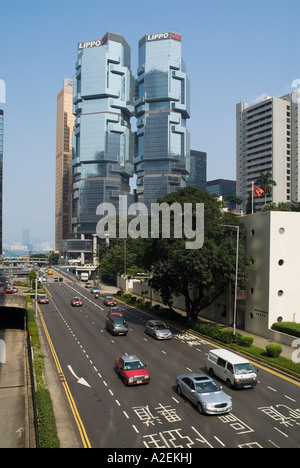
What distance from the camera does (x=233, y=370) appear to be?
2580 centimetres

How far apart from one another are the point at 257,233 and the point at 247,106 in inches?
6523

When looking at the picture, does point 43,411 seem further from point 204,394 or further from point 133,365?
point 204,394

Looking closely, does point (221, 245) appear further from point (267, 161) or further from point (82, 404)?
point (267, 161)

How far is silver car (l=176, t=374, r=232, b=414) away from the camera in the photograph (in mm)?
21172

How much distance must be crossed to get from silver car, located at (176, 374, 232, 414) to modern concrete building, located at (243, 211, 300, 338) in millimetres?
19722

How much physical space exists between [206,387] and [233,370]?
13.3ft

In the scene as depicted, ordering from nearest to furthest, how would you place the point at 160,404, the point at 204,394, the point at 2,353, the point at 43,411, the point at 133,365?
the point at 43,411
the point at 204,394
the point at 160,404
the point at 133,365
the point at 2,353

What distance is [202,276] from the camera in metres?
38.6

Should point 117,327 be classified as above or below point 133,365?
below

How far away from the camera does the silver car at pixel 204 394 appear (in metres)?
21.2

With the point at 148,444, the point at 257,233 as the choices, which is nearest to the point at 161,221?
the point at 257,233

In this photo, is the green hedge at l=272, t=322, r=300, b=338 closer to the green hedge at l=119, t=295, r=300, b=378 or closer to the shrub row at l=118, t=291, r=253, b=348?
the green hedge at l=119, t=295, r=300, b=378

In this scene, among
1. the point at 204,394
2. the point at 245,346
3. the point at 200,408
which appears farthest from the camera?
the point at 245,346

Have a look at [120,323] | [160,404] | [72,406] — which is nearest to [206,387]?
[160,404]
